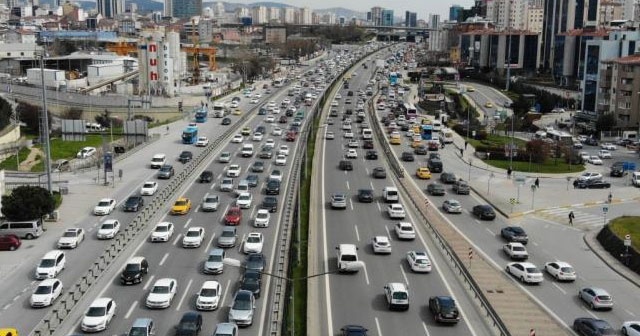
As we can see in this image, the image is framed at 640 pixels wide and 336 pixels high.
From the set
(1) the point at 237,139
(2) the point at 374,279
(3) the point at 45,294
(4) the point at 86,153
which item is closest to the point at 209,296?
(3) the point at 45,294

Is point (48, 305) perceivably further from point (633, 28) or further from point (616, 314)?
point (633, 28)

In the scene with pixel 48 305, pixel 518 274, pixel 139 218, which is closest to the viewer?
pixel 48 305

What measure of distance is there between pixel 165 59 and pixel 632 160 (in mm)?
62003

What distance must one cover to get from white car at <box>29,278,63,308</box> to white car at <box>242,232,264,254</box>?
8.18 metres

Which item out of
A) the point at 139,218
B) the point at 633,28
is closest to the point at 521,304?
the point at 139,218

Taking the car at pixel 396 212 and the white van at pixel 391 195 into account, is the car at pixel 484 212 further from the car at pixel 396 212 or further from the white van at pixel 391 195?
the white van at pixel 391 195

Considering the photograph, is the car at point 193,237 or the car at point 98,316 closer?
the car at point 98,316

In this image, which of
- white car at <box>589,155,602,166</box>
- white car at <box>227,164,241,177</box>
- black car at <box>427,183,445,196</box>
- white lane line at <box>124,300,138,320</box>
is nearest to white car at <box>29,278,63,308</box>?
white lane line at <box>124,300,138,320</box>

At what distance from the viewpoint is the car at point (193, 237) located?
32.6 metres

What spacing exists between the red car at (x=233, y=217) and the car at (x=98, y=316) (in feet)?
41.7

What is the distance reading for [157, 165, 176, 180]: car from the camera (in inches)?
1864

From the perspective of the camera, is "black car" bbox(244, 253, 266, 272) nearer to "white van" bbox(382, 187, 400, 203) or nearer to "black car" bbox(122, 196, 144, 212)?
"black car" bbox(122, 196, 144, 212)

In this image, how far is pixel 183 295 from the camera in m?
26.5

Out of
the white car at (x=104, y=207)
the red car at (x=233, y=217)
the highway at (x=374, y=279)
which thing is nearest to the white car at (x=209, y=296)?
the highway at (x=374, y=279)
